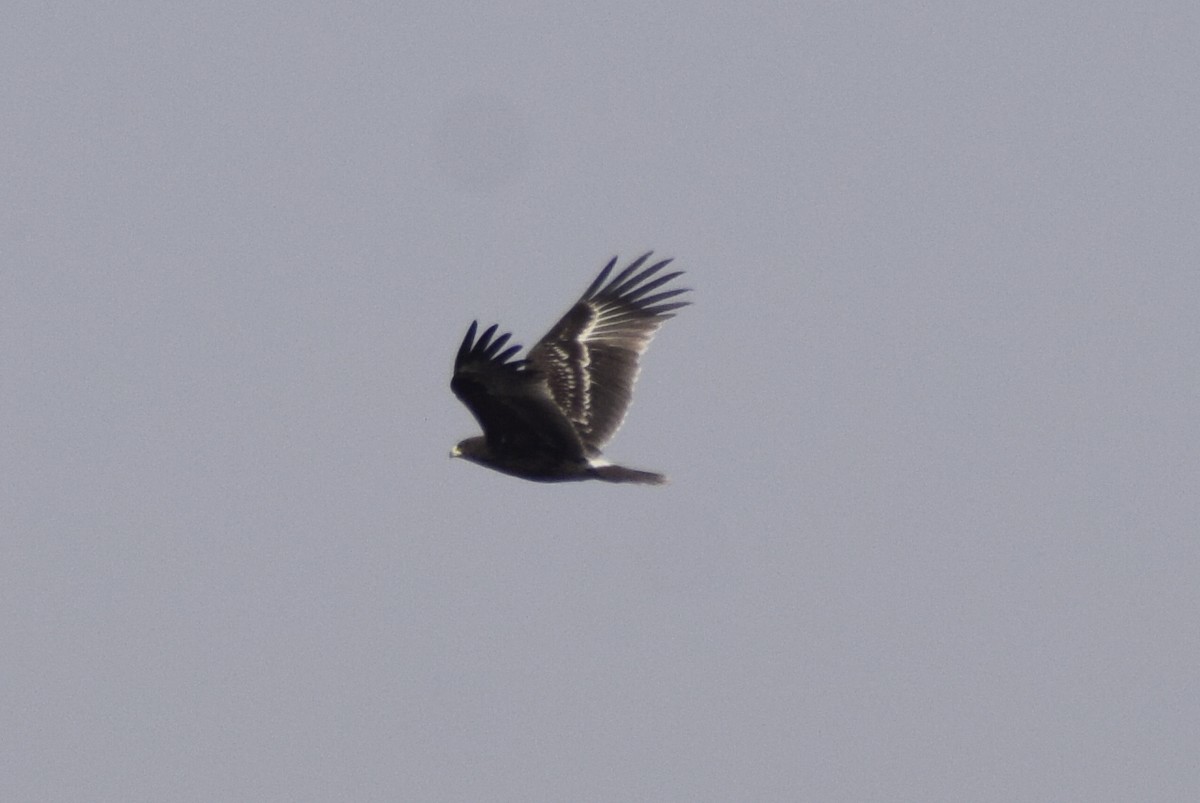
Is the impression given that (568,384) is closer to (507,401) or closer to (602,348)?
(602,348)

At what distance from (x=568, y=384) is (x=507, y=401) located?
3235 mm

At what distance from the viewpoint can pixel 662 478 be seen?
882 inches

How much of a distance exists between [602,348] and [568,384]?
94 centimetres

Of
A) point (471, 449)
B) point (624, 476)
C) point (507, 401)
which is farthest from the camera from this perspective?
point (471, 449)

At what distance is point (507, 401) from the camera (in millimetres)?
21266

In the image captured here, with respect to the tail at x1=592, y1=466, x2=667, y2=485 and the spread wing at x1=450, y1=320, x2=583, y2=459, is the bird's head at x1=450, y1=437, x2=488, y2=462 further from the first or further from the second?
the tail at x1=592, y1=466, x2=667, y2=485

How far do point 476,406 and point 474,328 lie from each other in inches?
59.3

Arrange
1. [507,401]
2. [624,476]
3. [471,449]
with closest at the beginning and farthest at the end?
[507,401], [624,476], [471,449]

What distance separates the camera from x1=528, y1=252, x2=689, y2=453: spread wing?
24172 millimetres

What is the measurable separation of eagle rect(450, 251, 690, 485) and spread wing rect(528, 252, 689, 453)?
0.01 m

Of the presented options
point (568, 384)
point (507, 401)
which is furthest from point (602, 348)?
point (507, 401)

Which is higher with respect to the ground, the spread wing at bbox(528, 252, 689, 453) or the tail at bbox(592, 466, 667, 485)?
the spread wing at bbox(528, 252, 689, 453)

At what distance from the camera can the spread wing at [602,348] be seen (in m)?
24.2

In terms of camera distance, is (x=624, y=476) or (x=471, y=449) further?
(x=471, y=449)
